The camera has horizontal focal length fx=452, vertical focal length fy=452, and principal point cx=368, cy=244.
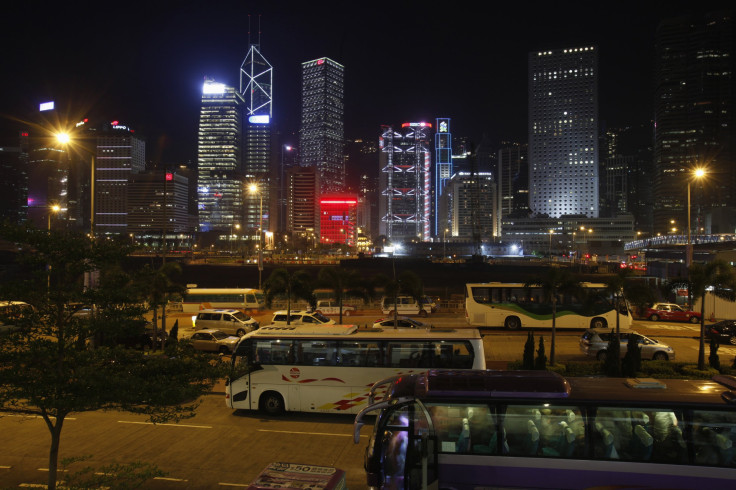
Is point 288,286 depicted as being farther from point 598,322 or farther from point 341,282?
point 598,322

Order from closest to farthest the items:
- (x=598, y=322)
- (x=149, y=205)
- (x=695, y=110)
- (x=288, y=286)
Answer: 1. (x=288, y=286)
2. (x=598, y=322)
3. (x=695, y=110)
4. (x=149, y=205)

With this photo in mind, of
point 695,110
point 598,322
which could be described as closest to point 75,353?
point 598,322

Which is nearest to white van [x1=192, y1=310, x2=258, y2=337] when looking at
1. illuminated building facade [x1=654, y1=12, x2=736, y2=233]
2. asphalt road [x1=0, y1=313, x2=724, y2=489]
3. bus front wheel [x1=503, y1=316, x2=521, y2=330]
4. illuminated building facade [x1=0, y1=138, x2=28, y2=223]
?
asphalt road [x1=0, y1=313, x2=724, y2=489]

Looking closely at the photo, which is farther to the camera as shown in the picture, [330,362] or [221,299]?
[221,299]

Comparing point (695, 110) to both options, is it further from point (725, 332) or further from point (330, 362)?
point (330, 362)

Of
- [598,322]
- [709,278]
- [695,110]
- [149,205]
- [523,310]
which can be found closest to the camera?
[709,278]

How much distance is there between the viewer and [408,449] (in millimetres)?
5531

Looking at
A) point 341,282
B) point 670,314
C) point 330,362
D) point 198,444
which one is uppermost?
point 341,282

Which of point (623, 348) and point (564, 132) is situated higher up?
point (564, 132)

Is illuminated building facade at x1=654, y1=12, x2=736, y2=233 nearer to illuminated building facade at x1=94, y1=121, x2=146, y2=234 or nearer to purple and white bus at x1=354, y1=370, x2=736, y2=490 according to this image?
purple and white bus at x1=354, y1=370, x2=736, y2=490

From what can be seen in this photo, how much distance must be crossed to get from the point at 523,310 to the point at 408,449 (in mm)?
19458

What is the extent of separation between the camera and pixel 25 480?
7.63 metres

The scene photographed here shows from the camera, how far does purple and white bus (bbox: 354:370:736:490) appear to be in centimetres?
546

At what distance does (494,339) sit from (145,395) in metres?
17.6
